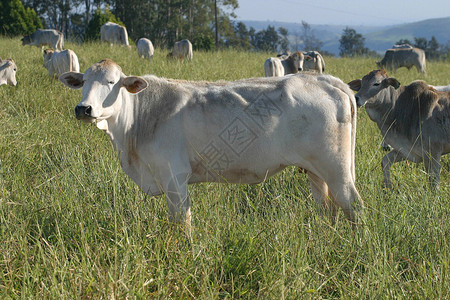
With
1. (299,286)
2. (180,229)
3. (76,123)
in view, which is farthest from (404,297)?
(76,123)

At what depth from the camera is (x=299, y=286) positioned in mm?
2822

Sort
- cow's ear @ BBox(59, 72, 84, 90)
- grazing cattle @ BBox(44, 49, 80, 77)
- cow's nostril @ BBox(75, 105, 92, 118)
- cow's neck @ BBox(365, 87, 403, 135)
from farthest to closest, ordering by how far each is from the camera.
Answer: grazing cattle @ BBox(44, 49, 80, 77), cow's neck @ BBox(365, 87, 403, 135), cow's ear @ BBox(59, 72, 84, 90), cow's nostril @ BBox(75, 105, 92, 118)

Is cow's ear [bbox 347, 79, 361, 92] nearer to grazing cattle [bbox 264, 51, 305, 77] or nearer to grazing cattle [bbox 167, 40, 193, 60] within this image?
grazing cattle [bbox 264, 51, 305, 77]

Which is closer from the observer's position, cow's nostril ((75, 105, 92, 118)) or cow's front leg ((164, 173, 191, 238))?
cow's nostril ((75, 105, 92, 118))

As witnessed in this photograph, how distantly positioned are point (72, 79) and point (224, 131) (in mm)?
1315

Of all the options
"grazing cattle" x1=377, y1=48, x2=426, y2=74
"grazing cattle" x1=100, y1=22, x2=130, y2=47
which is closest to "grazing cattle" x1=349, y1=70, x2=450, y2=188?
"grazing cattle" x1=377, y1=48, x2=426, y2=74

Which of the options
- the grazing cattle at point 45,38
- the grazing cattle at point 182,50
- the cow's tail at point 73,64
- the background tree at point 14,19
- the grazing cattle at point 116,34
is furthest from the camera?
the background tree at point 14,19

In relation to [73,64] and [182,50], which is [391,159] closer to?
[73,64]

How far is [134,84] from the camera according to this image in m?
Answer: 3.80

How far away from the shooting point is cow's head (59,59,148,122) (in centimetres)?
360

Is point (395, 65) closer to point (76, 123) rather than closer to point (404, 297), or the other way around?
Result: point (76, 123)

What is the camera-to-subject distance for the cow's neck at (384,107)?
621cm

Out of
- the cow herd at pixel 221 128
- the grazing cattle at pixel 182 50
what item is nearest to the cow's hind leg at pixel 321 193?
the cow herd at pixel 221 128

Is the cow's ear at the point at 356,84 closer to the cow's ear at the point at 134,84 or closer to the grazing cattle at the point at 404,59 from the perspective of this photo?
the cow's ear at the point at 134,84
